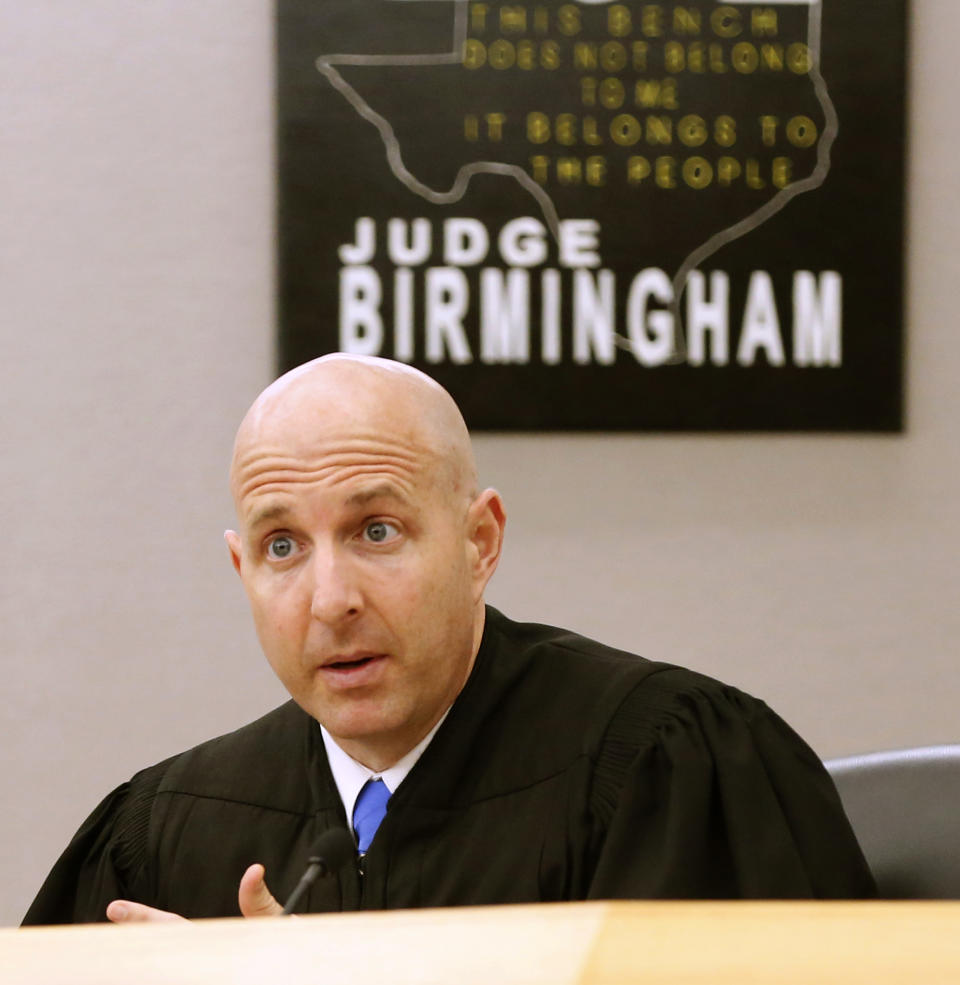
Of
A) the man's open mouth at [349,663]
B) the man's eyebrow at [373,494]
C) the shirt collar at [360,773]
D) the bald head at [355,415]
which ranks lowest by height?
the shirt collar at [360,773]

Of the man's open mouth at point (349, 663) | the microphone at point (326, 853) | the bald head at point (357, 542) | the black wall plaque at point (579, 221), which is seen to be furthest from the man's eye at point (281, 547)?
the black wall plaque at point (579, 221)

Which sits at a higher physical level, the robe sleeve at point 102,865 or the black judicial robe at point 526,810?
the black judicial robe at point 526,810

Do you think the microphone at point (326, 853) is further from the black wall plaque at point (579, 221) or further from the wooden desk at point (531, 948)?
the black wall plaque at point (579, 221)

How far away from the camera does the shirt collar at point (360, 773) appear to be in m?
1.65

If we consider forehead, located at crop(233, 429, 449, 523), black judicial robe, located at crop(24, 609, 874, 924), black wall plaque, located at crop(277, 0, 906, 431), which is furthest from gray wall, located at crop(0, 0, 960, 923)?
forehead, located at crop(233, 429, 449, 523)

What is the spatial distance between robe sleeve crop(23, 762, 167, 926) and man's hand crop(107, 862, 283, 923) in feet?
0.88

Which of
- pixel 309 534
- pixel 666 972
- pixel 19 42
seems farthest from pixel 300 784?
pixel 19 42

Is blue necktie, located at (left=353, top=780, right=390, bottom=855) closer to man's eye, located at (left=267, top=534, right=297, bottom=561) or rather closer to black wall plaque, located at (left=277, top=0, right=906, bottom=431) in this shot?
man's eye, located at (left=267, top=534, right=297, bottom=561)

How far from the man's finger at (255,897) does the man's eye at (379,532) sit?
354 millimetres

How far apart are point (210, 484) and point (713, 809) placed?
1.35 metres

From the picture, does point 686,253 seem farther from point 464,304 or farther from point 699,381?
point 464,304

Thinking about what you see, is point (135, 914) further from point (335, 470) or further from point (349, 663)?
point (335, 470)

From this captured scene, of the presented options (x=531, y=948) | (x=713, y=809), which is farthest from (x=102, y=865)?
(x=531, y=948)

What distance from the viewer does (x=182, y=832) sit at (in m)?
1.75
